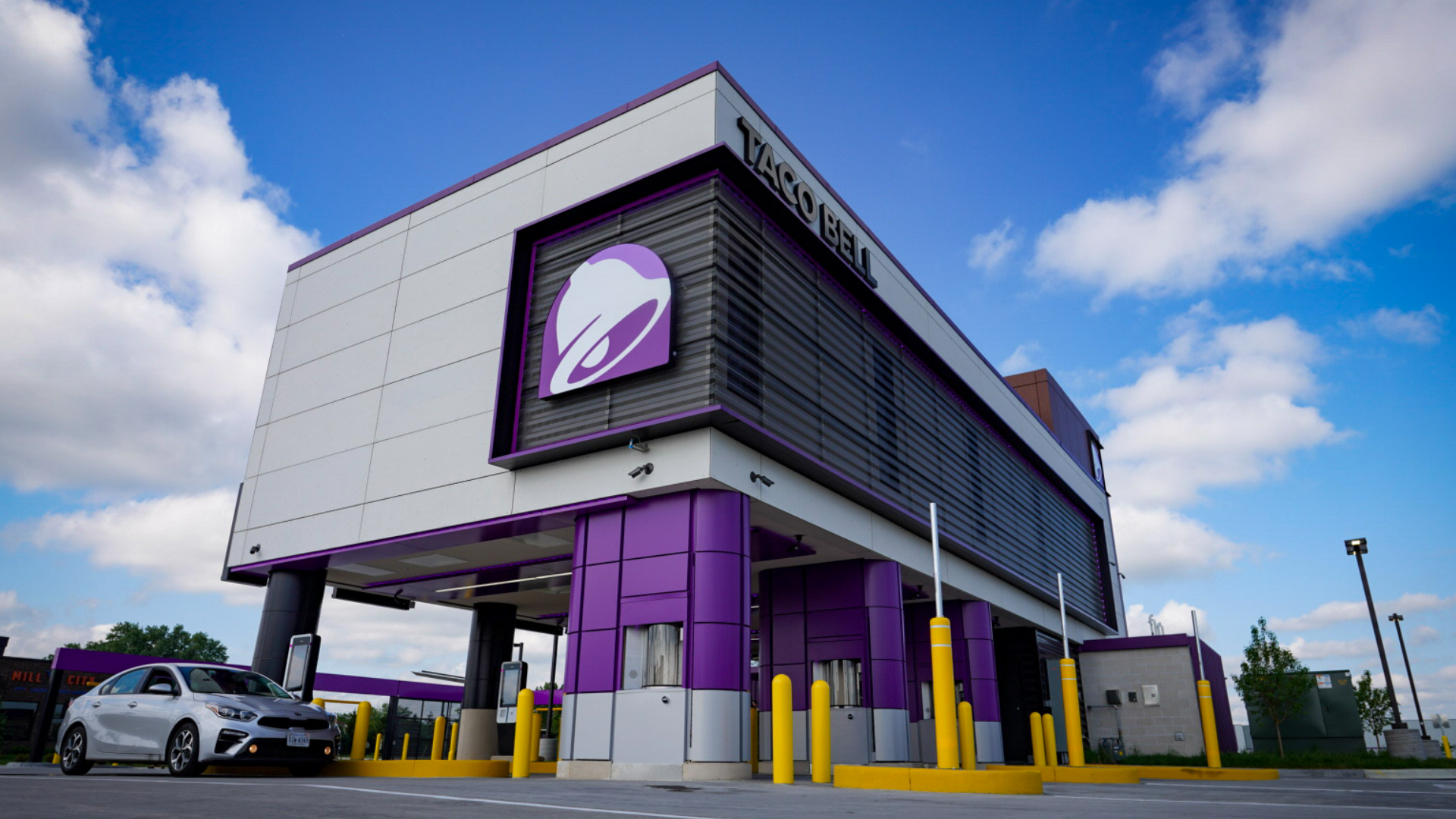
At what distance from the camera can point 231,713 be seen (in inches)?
466

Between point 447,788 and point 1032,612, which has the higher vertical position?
point 1032,612

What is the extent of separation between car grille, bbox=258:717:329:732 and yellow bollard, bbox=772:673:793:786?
687 cm

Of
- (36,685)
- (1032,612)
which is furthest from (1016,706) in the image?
(36,685)

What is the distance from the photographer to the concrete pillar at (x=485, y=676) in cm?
2764

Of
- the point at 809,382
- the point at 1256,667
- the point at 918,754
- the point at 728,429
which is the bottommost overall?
the point at 918,754

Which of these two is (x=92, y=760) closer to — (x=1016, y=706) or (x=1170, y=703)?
(x=1016, y=706)

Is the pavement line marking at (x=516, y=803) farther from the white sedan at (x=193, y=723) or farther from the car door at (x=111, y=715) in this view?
the car door at (x=111, y=715)

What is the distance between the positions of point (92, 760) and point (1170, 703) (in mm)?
33783

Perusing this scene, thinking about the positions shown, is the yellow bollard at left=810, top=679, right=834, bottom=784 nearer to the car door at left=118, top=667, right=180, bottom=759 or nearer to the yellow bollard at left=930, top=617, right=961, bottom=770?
the yellow bollard at left=930, top=617, right=961, bottom=770

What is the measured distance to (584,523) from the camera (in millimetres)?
17219

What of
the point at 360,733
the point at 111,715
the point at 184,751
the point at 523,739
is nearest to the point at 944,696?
the point at 523,739

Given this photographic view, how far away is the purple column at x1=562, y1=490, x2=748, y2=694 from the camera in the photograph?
14.9m

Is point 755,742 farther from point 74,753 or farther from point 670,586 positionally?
point 74,753

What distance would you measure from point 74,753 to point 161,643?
105 m
